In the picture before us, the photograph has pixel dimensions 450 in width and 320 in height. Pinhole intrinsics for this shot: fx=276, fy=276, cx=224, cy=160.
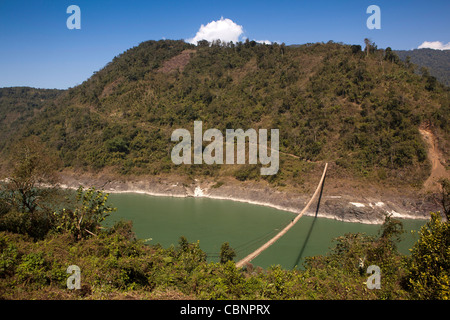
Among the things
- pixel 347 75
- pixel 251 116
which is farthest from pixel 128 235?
pixel 347 75

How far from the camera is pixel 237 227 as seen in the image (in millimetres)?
19422

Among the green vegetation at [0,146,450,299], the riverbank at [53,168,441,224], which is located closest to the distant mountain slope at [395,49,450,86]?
the riverbank at [53,168,441,224]

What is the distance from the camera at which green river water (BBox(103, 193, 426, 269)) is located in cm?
1552

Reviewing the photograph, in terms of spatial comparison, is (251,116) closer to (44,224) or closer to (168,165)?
(168,165)

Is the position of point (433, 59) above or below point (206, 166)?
above

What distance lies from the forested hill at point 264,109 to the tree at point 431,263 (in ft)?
59.2

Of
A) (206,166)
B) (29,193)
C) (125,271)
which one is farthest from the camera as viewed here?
(206,166)

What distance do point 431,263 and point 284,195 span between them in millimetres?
17649

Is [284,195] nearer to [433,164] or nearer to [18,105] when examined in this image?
[433,164]

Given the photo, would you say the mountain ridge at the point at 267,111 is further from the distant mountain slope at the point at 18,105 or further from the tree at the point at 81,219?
the tree at the point at 81,219

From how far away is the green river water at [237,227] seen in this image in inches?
611

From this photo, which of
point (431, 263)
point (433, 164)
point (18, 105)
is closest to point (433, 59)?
point (433, 164)

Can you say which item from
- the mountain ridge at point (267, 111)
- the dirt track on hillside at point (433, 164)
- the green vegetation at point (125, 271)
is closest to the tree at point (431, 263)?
the green vegetation at point (125, 271)
